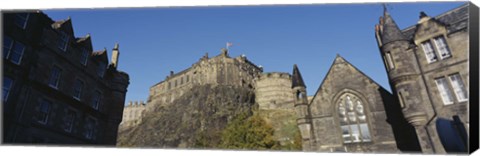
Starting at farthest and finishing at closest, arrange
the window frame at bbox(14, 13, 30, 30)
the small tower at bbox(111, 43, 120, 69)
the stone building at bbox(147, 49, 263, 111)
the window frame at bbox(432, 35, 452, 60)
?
the stone building at bbox(147, 49, 263, 111) → the small tower at bbox(111, 43, 120, 69) → the window frame at bbox(14, 13, 30, 30) → the window frame at bbox(432, 35, 452, 60)

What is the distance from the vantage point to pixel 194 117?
5284 centimetres

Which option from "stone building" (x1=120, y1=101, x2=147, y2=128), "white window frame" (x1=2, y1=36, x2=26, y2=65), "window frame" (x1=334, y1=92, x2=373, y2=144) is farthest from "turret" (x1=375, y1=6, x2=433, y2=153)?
"stone building" (x1=120, y1=101, x2=147, y2=128)

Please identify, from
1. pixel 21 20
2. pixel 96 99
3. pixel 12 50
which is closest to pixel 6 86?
pixel 12 50

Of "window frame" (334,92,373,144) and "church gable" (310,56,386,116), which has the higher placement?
"church gable" (310,56,386,116)

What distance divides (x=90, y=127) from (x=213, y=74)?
135ft

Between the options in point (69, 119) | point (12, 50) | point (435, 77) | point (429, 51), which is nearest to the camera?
point (435, 77)

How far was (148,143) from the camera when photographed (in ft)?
172

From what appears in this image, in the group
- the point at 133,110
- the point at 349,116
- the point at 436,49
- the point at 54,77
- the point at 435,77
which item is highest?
the point at 133,110

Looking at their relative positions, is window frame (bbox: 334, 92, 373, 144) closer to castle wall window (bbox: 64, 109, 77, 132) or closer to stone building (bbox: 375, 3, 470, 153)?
stone building (bbox: 375, 3, 470, 153)

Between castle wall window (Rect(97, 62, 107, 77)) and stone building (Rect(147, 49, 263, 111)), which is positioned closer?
castle wall window (Rect(97, 62, 107, 77))

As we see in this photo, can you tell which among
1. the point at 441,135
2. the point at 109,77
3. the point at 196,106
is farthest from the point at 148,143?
the point at 441,135

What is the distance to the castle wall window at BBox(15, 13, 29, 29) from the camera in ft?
49.3

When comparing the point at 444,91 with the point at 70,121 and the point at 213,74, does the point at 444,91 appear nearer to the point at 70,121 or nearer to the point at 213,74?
the point at 70,121

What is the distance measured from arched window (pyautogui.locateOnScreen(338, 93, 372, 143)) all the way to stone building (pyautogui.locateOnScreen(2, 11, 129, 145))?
45.6 feet
